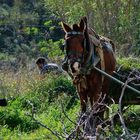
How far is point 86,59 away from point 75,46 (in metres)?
0.30

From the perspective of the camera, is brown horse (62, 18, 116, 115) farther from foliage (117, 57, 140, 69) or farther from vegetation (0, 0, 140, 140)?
foliage (117, 57, 140, 69)

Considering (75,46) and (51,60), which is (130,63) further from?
(51,60)

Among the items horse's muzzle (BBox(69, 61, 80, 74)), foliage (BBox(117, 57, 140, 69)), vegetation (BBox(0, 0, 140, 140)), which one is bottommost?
vegetation (BBox(0, 0, 140, 140))

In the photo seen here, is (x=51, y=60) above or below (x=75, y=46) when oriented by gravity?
below

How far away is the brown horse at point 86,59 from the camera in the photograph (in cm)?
632

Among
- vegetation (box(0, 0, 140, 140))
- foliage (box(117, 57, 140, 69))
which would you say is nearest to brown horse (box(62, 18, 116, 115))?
vegetation (box(0, 0, 140, 140))

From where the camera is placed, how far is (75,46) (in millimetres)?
6297

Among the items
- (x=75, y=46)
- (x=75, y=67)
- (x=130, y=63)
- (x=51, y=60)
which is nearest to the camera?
(x=75, y=46)

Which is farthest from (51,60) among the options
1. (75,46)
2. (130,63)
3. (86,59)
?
(75,46)

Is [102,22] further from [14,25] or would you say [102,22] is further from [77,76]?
[14,25]

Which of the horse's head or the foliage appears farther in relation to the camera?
the foliage

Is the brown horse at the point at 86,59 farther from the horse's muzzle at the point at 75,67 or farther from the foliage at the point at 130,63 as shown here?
the foliage at the point at 130,63

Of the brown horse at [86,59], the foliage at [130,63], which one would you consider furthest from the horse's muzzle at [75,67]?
the foliage at [130,63]

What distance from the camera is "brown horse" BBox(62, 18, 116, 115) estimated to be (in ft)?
20.7
